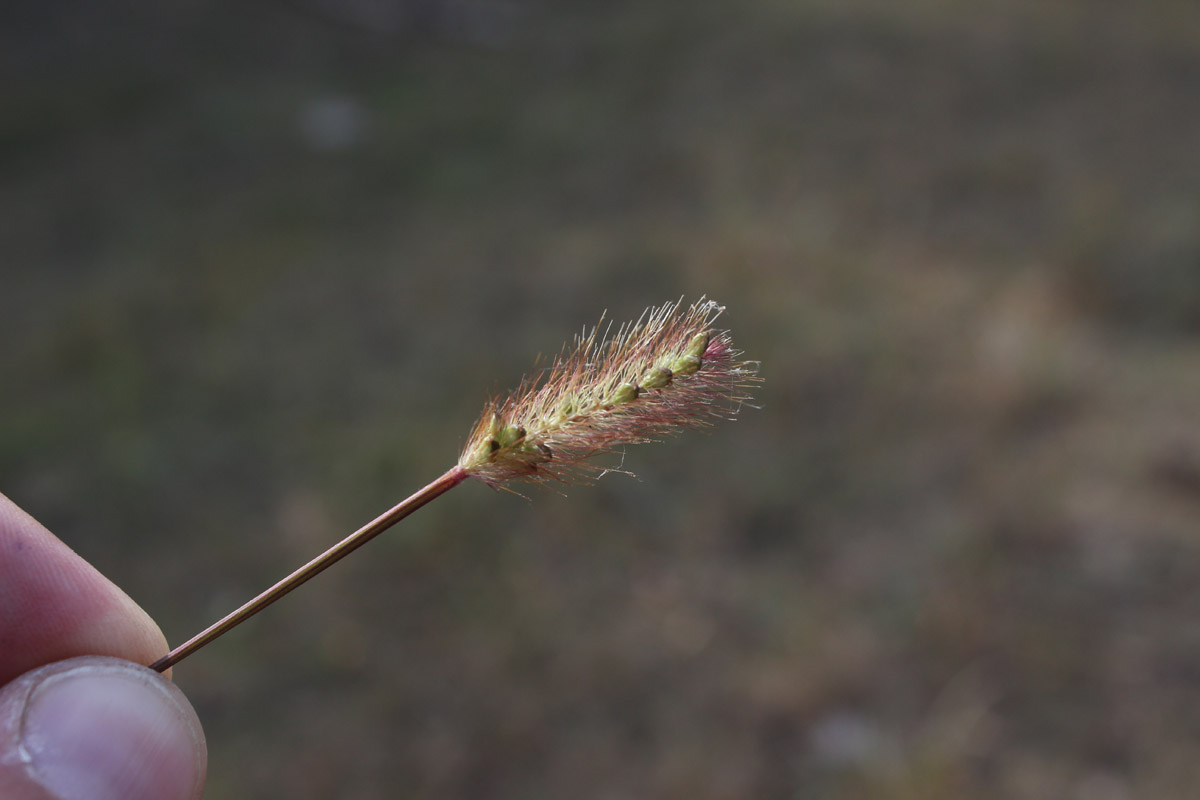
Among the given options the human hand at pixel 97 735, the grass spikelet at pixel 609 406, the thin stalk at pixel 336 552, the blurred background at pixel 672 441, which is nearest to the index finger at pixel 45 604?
the human hand at pixel 97 735

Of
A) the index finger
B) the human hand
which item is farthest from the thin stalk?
the index finger

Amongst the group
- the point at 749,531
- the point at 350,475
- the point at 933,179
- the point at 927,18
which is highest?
the point at 927,18

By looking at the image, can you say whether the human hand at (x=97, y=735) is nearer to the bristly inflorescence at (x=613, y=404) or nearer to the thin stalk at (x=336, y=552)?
the thin stalk at (x=336, y=552)

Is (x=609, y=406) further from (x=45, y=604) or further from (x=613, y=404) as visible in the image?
(x=45, y=604)

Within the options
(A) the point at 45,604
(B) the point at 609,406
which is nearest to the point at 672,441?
(A) the point at 45,604

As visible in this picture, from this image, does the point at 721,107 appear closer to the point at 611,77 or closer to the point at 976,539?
the point at 611,77

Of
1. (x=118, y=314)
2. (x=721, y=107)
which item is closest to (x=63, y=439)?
(x=118, y=314)
